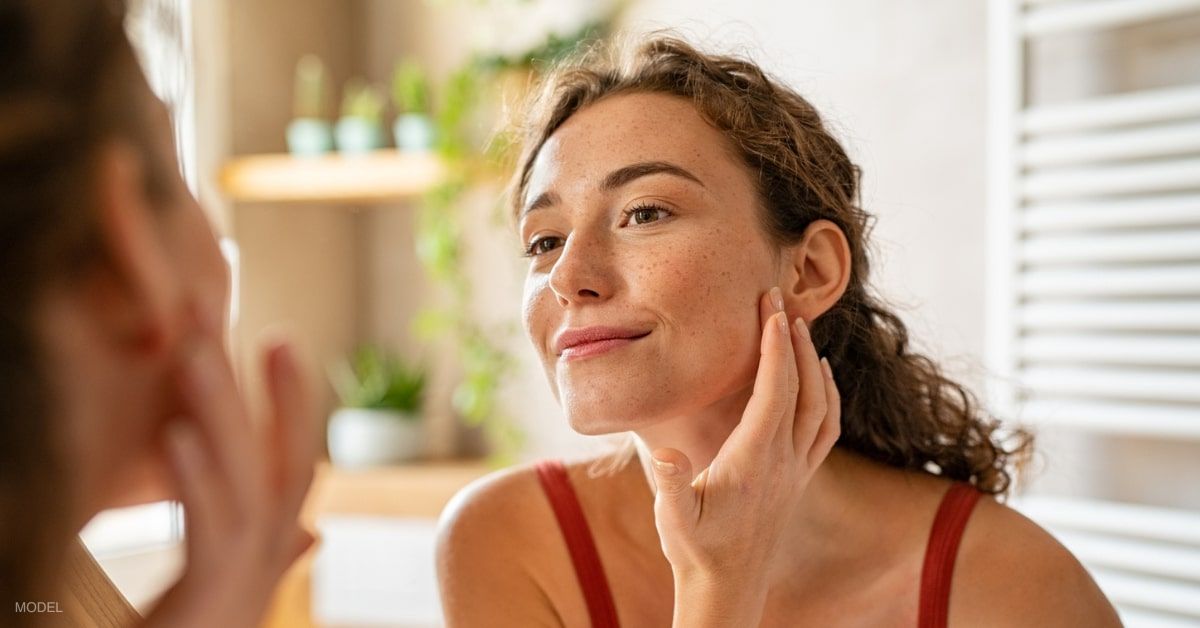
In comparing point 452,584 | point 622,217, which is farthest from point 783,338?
point 452,584

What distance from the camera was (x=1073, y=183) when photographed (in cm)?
169

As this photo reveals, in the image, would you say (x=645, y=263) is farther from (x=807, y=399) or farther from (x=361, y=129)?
(x=361, y=129)

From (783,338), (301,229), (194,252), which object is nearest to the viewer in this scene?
(194,252)

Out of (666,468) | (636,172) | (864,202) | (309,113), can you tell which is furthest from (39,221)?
(309,113)

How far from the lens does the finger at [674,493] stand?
34.0 inches

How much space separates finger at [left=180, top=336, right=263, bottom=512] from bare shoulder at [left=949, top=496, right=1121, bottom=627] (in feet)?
2.73

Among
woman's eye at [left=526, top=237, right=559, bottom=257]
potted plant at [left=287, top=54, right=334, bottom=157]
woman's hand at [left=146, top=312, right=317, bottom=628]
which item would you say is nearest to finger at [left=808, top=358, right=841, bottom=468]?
woman's eye at [left=526, top=237, right=559, bottom=257]

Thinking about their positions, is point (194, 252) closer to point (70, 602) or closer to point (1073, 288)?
point (70, 602)

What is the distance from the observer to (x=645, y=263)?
3.20 ft

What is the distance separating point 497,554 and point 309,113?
6.21 feet

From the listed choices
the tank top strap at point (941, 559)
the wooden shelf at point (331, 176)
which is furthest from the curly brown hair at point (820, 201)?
the wooden shelf at point (331, 176)

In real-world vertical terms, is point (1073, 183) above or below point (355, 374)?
above

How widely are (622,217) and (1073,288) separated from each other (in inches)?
39.1

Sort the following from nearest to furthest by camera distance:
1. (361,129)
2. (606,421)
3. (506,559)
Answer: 1. (606,421)
2. (506,559)
3. (361,129)
